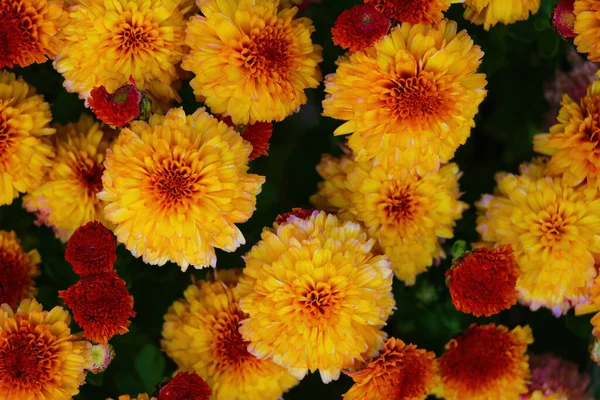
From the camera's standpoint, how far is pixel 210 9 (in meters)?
1.14

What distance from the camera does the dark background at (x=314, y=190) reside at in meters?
1.36

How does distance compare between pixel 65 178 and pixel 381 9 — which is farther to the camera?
pixel 65 178

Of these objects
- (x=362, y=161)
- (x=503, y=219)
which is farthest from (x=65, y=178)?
(x=503, y=219)

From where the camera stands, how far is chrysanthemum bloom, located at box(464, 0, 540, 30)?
1.24 m

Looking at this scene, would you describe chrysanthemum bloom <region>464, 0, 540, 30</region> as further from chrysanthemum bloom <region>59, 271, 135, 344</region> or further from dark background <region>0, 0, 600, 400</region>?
chrysanthemum bloom <region>59, 271, 135, 344</region>

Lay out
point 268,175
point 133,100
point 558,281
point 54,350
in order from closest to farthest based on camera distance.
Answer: point 133,100 → point 54,350 → point 558,281 → point 268,175

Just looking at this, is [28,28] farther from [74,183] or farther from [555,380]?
[555,380]

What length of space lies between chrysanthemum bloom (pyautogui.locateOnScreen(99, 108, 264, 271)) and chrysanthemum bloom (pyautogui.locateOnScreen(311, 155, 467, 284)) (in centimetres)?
24

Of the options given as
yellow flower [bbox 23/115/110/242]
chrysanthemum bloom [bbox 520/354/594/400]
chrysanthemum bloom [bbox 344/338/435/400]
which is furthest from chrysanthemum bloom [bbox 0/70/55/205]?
chrysanthemum bloom [bbox 520/354/594/400]

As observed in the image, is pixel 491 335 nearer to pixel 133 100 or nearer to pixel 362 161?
pixel 362 161

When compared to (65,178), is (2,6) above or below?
above

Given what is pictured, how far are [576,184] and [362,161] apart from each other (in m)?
0.42

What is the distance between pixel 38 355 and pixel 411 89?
82cm

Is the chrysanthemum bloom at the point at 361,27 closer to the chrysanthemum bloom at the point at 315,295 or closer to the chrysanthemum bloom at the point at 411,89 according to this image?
the chrysanthemum bloom at the point at 411,89
